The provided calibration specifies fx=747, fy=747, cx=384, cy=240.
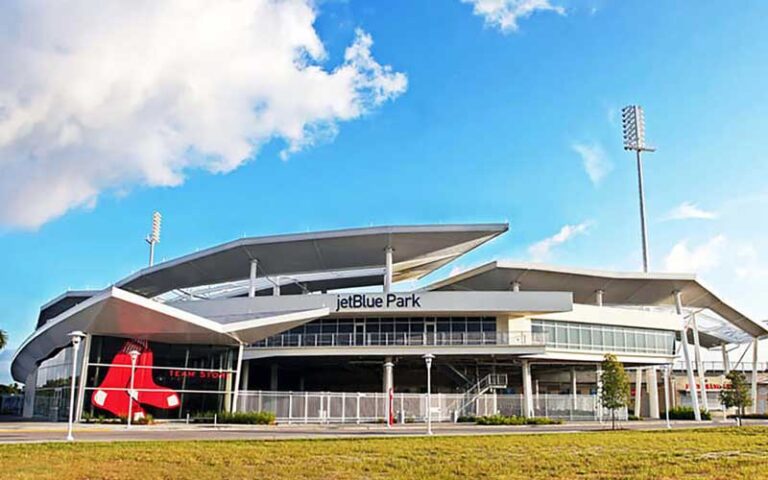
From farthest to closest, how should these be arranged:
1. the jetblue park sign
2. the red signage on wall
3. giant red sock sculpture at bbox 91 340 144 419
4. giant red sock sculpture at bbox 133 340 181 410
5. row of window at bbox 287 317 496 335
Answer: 1. row of window at bbox 287 317 496 335
2. the jetblue park sign
3. giant red sock sculpture at bbox 133 340 181 410
4. the red signage on wall
5. giant red sock sculpture at bbox 91 340 144 419

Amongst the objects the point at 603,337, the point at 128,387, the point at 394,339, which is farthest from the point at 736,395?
the point at 128,387

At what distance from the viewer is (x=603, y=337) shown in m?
52.4

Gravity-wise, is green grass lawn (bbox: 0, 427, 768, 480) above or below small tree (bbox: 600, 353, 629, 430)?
below

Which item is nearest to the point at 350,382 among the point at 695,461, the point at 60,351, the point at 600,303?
the point at 600,303

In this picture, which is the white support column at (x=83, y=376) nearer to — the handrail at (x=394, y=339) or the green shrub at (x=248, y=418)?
the green shrub at (x=248, y=418)

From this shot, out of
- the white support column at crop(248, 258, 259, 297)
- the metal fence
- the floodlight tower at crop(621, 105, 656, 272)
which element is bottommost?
the metal fence

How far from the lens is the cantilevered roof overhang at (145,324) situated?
3102 cm

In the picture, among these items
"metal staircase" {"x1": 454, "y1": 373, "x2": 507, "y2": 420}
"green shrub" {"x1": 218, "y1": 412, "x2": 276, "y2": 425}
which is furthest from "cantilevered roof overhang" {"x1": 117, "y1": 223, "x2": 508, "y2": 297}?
"green shrub" {"x1": 218, "y1": 412, "x2": 276, "y2": 425}

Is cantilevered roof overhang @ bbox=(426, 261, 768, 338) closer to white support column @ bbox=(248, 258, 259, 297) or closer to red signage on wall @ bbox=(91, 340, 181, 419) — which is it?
white support column @ bbox=(248, 258, 259, 297)

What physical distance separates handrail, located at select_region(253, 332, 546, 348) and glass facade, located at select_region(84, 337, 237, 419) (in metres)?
7.80

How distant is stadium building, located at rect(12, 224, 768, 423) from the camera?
35938 millimetres

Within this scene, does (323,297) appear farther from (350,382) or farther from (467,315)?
(350,382)

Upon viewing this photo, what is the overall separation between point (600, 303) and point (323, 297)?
71.3ft

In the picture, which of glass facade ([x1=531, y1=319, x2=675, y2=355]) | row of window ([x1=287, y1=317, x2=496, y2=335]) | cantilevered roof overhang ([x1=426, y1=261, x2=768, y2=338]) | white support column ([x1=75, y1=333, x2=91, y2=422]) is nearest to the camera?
white support column ([x1=75, y1=333, x2=91, y2=422])
